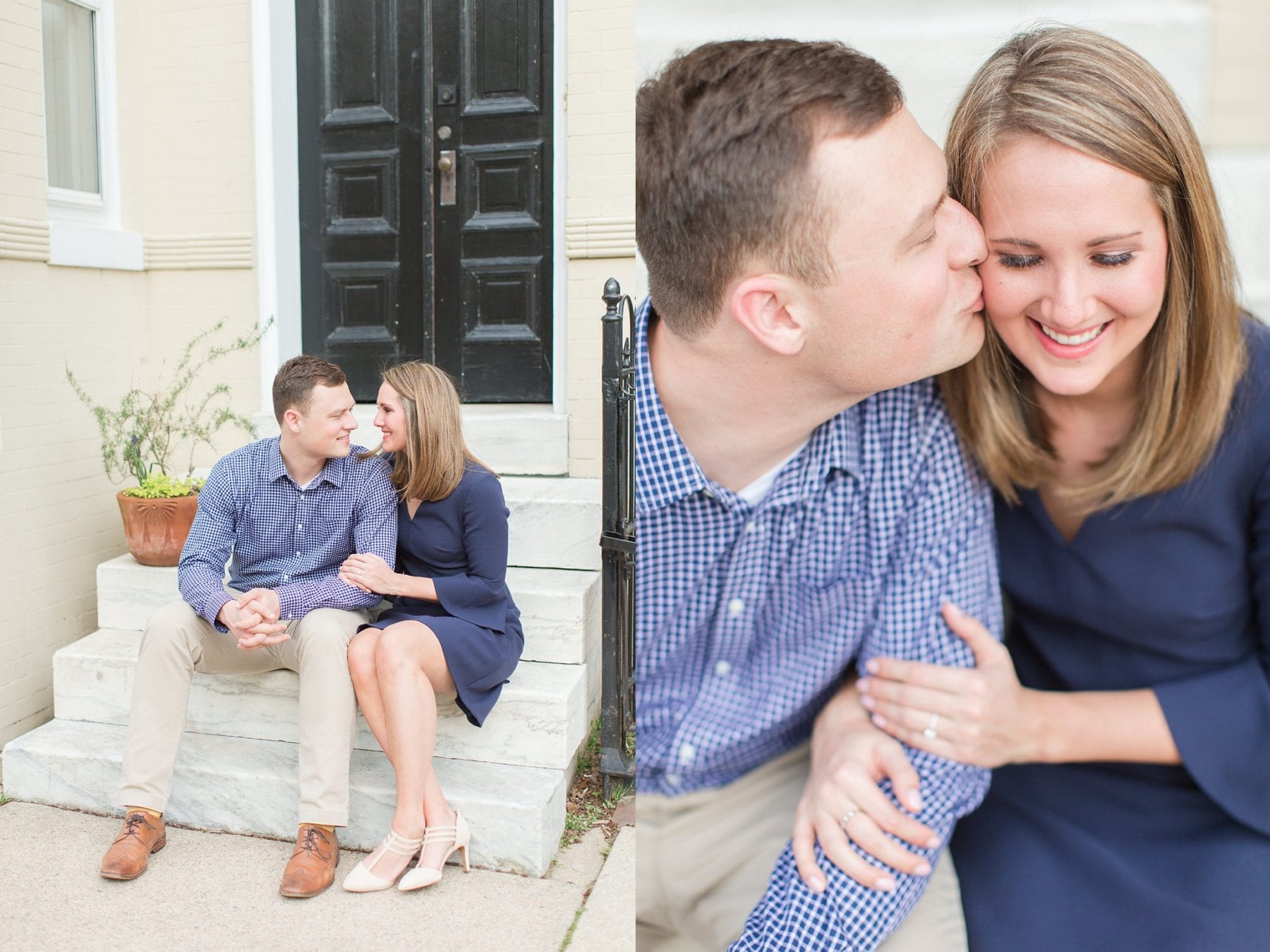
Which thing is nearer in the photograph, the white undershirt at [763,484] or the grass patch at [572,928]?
the white undershirt at [763,484]

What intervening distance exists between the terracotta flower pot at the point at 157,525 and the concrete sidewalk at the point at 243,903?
426mm

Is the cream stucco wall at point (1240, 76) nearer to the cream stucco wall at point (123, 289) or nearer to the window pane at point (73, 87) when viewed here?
the cream stucco wall at point (123, 289)

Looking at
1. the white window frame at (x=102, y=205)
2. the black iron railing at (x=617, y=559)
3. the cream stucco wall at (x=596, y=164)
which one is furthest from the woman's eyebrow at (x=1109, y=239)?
the white window frame at (x=102, y=205)

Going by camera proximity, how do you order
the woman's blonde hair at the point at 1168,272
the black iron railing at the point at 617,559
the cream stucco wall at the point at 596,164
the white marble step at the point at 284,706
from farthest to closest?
1. the white marble step at the point at 284,706
2. the cream stucco wall at the point at 596,164
3. the black iron railing at the point at 617,559
4. the woman's blonde hair at the point at 1168,272

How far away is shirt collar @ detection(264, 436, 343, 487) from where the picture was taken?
48.4 inches

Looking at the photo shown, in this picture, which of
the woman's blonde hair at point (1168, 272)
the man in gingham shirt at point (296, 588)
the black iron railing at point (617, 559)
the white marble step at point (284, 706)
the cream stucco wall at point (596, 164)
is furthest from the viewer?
the white marble step at point (284, 706)

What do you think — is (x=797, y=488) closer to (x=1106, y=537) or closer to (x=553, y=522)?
(x=1106, y=537)

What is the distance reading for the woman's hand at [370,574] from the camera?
48.1 inches

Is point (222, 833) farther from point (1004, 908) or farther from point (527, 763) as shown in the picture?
point (1004, 908)

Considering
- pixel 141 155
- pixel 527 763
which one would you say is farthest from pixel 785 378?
pixel 141 155

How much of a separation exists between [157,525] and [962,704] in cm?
138

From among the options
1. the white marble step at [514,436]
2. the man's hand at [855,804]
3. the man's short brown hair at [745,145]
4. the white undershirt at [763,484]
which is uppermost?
the man's short brown hair at [745,145]

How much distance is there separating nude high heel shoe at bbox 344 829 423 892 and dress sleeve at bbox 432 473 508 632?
33 centimetres

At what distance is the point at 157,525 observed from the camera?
1.44m
